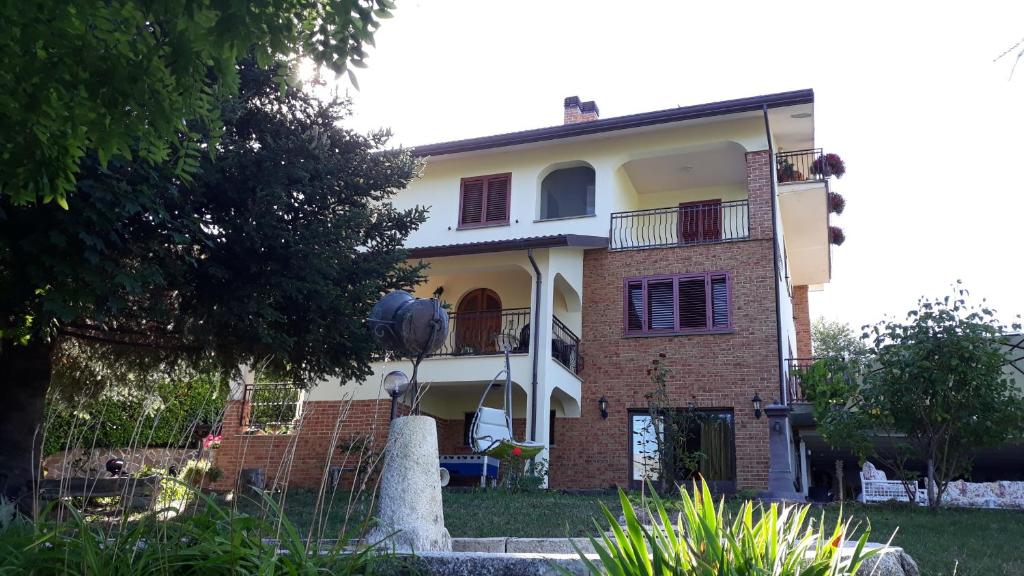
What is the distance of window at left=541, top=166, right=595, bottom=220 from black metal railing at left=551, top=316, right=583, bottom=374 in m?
2.72

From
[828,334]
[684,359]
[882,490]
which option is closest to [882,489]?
[882,490]

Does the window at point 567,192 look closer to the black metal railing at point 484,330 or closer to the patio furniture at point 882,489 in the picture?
the black metal railing at point 484,330

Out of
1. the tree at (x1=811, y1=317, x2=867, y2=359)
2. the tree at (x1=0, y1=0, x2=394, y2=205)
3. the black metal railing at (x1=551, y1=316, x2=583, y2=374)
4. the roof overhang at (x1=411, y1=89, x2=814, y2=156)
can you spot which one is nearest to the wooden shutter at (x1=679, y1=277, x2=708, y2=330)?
the black metal railing at (x1=551, y1=316, x2=583, y2=374)

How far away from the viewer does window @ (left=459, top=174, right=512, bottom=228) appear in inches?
673

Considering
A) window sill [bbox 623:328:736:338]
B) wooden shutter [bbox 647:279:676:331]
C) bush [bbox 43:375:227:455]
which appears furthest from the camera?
wooden shutter [bbox 647:279:676:331]

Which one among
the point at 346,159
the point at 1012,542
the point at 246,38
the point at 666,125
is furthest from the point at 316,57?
the point at 666,125

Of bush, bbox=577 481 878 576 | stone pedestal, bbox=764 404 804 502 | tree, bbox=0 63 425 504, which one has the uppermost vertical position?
tree, bbox=0 63 425 504

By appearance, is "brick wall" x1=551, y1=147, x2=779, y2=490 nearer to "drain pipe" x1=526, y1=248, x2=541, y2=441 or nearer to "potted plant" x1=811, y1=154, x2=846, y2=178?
"drain pipe" x1=526, y1=248, x2=541, y2=441

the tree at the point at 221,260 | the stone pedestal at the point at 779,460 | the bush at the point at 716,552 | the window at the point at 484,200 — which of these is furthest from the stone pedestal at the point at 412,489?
the window at the point at 484,200

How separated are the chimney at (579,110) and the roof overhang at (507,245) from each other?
4.43m

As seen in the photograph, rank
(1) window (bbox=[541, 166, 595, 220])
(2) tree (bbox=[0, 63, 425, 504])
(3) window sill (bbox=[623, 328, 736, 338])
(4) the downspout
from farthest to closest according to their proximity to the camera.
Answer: (1) window (bbox=[541, 166, 595, 220]) → (3) window sill (bbox=[623, 328, 736, 338]) → (4) the downspout → (2) tree (bbox=[0, 63, 425, 504])

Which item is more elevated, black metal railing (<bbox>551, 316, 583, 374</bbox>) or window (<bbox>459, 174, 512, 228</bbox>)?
window (<bbox>459, 174, 512, 228</bbox>)

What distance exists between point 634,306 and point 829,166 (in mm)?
5301

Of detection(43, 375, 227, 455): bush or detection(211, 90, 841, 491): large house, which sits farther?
detection(211, 90, 841, 491): large house
